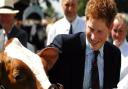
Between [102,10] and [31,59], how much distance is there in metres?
0.97

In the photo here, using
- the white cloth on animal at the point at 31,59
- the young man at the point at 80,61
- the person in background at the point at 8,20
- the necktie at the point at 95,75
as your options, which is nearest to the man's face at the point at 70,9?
the person in background at the point at 8,20

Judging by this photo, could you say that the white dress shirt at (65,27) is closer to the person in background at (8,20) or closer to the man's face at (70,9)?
the man's face at (70,9)

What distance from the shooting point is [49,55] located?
18.9 feet

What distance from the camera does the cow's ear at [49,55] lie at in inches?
224

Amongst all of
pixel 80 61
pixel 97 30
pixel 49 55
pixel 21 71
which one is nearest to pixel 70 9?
pixel 80 61

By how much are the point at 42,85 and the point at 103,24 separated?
3.77 feet

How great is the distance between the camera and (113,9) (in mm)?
5867

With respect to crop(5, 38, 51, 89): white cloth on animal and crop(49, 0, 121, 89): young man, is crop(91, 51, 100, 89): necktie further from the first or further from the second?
crop(5, 38, 51, 89): white cloth on animal

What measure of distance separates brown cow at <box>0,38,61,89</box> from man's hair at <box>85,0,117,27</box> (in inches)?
32.4

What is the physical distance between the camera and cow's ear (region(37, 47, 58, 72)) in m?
5.69

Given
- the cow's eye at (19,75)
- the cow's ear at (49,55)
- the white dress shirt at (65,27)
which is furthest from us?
the white dress shirt at (65,27)

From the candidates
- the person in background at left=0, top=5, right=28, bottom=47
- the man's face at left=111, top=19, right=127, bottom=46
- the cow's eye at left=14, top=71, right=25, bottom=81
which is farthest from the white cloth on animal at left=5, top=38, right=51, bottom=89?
the man's face at left=111, top=19, right=127, bottom=46

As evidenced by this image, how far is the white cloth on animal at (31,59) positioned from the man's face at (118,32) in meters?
4.21

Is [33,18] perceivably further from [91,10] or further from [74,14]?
[91,10]
